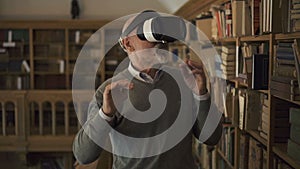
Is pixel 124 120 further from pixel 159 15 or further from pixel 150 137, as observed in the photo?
pixel 159 15

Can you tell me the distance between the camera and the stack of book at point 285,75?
1658mm

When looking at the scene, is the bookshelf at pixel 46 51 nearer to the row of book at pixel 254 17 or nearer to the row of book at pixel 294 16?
the row of book at pixel 254 17

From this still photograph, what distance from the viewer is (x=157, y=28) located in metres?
1.28

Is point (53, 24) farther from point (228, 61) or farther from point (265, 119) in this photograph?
point (265, 119)

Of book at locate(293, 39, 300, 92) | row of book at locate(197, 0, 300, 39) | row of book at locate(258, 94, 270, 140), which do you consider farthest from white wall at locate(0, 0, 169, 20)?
book at locate(293, 39, 300, 92)

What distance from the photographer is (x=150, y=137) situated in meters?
1.35

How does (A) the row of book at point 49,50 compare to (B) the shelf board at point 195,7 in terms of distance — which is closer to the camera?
(B) the shelf board at point 195,7

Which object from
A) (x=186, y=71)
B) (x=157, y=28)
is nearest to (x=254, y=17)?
(x=186, y=71)

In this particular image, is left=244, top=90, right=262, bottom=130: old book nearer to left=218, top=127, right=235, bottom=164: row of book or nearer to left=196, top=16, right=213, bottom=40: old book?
left=218, top=127, right=235, bottom=164: row of book

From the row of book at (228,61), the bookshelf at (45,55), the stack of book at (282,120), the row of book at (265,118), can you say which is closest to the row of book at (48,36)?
the bookshelf at (45,55)

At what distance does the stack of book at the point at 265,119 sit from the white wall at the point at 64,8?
4.56 m

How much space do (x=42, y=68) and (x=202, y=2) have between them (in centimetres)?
374

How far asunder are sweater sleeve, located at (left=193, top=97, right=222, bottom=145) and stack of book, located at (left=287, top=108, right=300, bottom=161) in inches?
19.1

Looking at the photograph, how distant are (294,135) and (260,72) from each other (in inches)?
13.3
